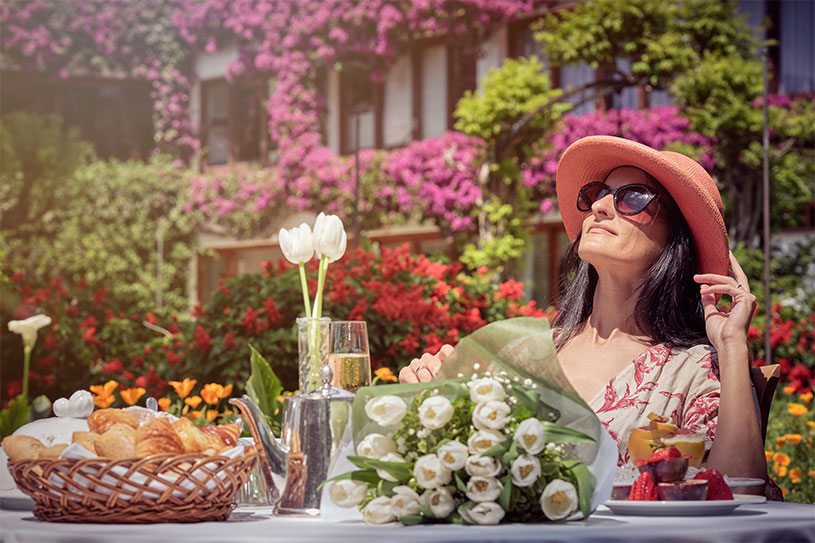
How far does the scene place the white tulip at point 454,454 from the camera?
127 centimetres

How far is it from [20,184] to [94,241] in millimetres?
1317

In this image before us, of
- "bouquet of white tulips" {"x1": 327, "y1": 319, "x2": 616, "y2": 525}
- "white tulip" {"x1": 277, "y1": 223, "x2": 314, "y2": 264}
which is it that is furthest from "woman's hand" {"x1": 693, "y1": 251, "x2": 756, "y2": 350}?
"white tulip" {"x1": 277, "y1": 223, "x2": 314, "y2": 264}

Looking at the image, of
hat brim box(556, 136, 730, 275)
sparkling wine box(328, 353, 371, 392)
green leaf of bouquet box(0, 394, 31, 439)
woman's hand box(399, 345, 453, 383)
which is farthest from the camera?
green leaf of bouquet box(0, 394, 31, 439)

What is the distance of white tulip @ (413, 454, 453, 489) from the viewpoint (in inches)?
50.2

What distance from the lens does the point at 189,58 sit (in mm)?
15352

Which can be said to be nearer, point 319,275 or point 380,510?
point 380,510

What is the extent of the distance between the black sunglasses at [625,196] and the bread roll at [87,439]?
4.34 ft

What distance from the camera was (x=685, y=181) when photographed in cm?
230

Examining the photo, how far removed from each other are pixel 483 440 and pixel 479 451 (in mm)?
15

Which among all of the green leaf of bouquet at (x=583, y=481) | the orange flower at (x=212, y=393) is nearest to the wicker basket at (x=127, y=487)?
the green leaf of bouquet at (x=583, y=481)

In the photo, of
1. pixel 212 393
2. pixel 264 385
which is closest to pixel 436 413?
pixel 264 385

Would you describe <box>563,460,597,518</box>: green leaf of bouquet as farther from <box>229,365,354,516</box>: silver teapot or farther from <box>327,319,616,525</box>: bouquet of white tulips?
<box>229,365,354,516</box>: silver teapot

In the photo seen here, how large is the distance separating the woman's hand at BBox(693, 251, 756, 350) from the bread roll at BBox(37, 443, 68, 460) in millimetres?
1222

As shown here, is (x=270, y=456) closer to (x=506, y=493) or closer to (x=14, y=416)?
(x=506, y=493)
